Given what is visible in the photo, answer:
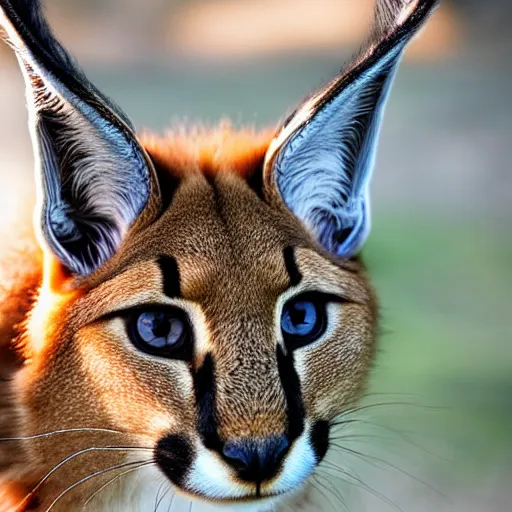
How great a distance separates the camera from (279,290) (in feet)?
4.98

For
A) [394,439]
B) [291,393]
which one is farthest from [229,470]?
[394,439]

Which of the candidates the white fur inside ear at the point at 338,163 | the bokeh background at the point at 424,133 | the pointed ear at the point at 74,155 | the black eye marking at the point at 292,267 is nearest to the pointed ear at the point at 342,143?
the white fur inside ear at the point at 338,163

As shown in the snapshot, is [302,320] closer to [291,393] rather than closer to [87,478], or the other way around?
[291,393]

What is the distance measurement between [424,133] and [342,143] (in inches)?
66.9

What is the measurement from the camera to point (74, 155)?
1.53 meters

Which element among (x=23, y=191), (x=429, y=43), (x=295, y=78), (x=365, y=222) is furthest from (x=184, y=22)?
(x=365, y=222)

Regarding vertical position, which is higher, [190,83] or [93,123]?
[190,83]

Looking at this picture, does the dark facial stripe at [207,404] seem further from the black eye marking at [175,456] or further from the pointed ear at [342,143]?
the pointed ear at [342,143]

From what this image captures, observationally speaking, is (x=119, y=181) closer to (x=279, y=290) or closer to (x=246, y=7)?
(x=279, y=290)

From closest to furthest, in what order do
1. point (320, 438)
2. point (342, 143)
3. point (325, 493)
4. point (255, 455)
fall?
point (255, 455)
point (320, 438)
point (342, 143)
point (325, 493)

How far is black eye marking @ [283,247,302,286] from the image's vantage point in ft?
5.04

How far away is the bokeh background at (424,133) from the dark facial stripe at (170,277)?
3.94 feet

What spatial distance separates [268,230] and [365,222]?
0.22 meters

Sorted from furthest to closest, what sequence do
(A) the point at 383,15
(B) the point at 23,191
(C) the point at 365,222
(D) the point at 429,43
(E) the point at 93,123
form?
(D) the point at 429,43, (B) the point at 23,191, (C) the point at 365,222, (A) the point at 383,15, (E) the point at 93,123
